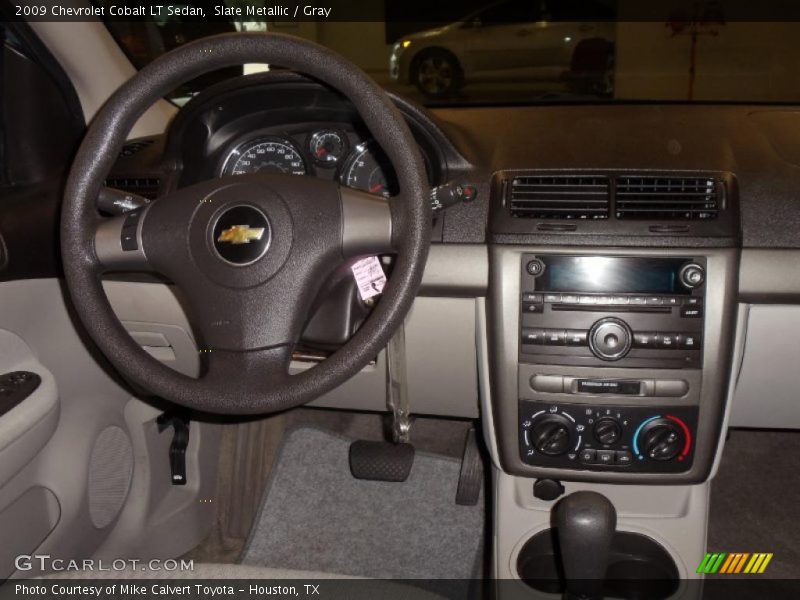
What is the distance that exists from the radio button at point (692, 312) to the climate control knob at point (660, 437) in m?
0.21

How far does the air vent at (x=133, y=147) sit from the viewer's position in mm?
1680

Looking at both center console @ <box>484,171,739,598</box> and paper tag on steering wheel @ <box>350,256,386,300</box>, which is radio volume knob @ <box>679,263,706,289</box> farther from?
paper tag on steering wheel @ <box>350,256,386,300</box>

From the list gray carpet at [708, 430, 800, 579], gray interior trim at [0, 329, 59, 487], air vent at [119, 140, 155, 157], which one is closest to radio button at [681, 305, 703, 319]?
gray carpet at [708, 430, 800, 579]

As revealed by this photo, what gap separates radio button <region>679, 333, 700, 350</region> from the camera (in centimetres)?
142

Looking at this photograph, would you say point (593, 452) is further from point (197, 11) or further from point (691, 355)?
point (197, 11)

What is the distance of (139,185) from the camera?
1.57 m

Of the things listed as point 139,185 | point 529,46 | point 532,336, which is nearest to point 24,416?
point 139,185

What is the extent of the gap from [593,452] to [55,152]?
1.33 meters

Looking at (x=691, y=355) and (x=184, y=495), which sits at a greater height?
(x=691, y=355)

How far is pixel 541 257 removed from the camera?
55.9 inches

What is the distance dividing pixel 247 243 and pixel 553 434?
0.71 m

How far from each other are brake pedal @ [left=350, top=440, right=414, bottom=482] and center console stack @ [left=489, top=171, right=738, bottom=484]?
1.64 ft

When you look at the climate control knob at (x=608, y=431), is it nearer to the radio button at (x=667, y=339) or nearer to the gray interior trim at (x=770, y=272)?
the radio button at (x=667, y=339)

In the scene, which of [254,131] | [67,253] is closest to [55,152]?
[254,131]
